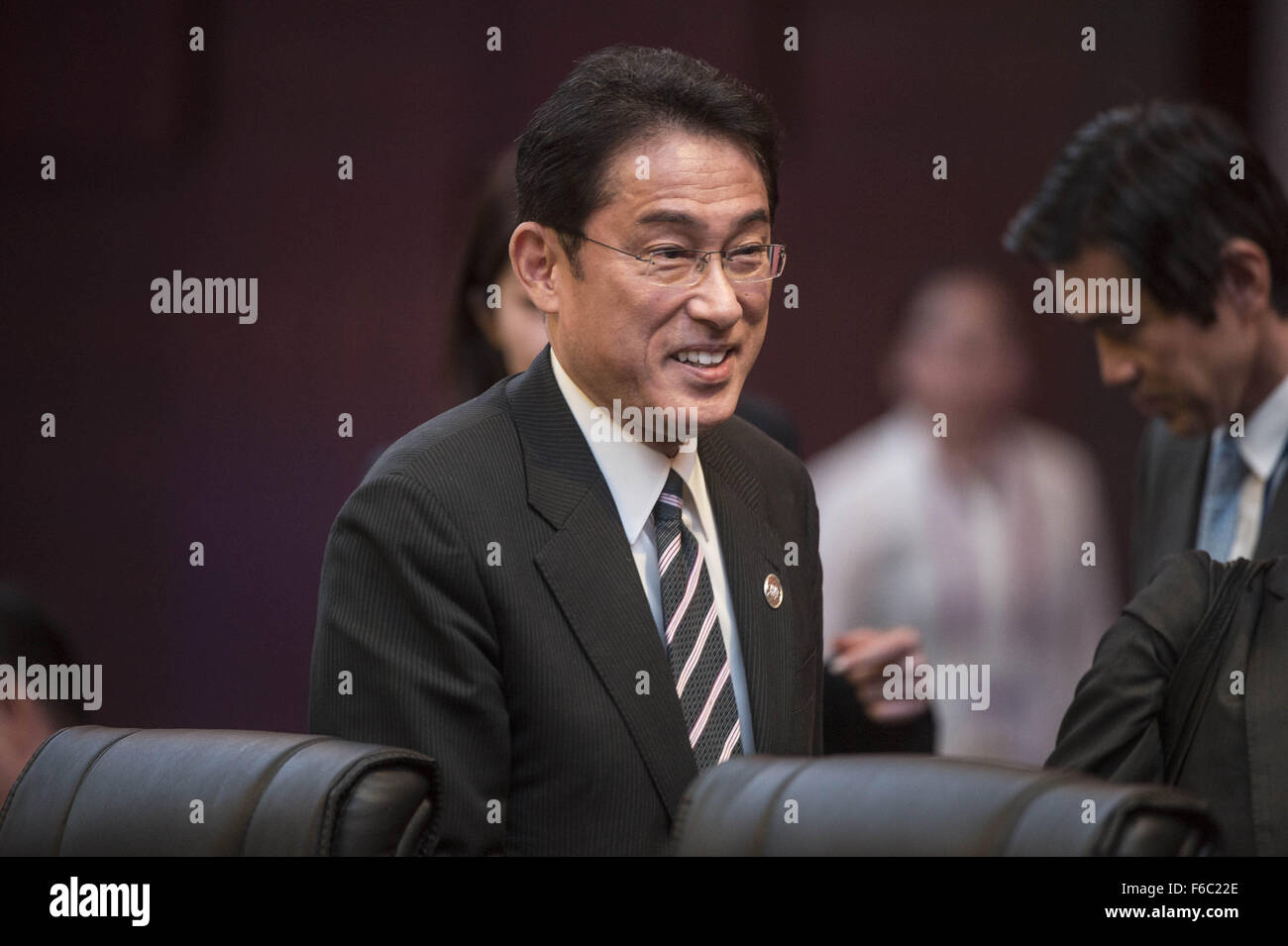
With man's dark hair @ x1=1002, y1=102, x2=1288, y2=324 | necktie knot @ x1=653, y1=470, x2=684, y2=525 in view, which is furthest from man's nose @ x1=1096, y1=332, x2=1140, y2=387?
necktie knot @ x1=653, y1=470, x2=684, y2=525

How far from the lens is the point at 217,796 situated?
1.49 m

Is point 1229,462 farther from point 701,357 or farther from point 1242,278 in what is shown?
point 701,357

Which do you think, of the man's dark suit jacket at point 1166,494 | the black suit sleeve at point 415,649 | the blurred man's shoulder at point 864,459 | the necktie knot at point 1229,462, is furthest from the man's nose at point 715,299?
the blurred man's shoulder at point 864,459

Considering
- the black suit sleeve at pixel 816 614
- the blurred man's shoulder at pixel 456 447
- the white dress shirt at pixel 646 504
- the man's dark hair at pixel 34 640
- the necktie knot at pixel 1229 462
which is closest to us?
the blurred man's shoulder at pixel 456 447

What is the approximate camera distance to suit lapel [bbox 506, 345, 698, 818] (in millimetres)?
1712

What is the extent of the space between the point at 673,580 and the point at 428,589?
336 millimetres

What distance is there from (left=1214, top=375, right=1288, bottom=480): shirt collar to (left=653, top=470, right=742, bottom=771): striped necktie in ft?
4.70

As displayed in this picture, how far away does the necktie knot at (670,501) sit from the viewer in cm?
190

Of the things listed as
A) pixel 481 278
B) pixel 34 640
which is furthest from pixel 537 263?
pixel 34 640

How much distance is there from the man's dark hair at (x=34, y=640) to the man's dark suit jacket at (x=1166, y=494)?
8.59ft

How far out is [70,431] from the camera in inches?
152

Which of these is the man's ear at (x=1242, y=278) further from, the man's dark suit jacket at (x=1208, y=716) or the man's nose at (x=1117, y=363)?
the man's dark suit jacket at (x=1208, y=716)

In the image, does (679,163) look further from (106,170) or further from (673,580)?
(106,170)

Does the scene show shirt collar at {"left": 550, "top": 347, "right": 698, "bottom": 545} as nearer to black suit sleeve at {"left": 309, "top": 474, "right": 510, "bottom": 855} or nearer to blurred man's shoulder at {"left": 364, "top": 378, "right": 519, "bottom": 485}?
blurred man's shoulder at {"left": 364, "top": 378, "right": 519, "bottom": 485}
